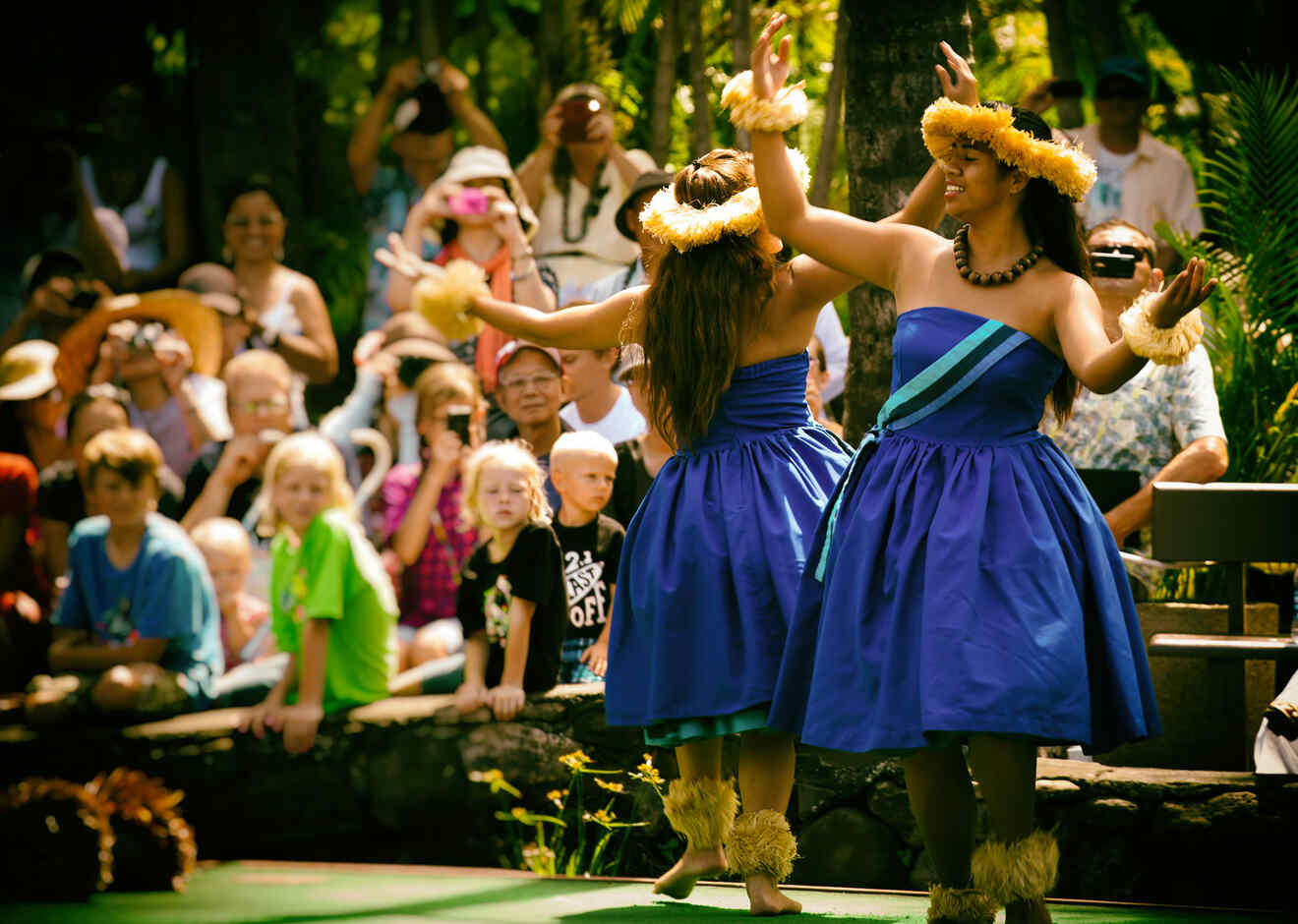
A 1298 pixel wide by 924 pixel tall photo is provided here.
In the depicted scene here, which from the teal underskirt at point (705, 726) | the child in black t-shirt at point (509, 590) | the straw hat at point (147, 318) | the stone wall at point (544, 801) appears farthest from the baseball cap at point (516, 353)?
the teal underskirt at point (705, 726)

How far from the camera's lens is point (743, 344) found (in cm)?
393

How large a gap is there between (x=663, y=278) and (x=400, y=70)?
185 inches

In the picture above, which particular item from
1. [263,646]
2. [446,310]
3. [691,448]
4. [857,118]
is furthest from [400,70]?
[691,448]

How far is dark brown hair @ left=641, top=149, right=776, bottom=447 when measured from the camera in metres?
3.90

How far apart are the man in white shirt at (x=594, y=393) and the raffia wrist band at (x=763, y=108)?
2.60 meters

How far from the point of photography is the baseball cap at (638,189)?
6527mm

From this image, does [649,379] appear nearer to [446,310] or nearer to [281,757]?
[446,310]

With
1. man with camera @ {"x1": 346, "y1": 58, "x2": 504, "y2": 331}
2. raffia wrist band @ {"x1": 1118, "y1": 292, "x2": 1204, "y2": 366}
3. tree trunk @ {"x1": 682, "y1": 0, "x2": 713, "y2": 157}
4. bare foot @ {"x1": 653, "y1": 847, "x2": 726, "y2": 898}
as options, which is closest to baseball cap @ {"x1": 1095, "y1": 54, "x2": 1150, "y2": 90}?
tree trunk @ {"x1": 682, "y1": 0, "x2": 713, "y2": 157}

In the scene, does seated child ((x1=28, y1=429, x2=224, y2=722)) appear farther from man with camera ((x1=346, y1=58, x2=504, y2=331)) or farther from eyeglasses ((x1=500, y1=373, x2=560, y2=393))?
man with camera ((x1=346, y1=58, x2=504, y2=331))

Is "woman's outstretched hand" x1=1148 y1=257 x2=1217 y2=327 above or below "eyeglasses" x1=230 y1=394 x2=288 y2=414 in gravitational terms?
below

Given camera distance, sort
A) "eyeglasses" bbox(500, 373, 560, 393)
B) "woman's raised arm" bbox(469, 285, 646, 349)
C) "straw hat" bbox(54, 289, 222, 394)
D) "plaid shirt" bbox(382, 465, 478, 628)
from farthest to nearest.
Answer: "straw hat" bbox(54, 289, 222, 394) < "plaid shirt" bbox(382, 465, 478, 628) < "eyeglasses" bbox(500, 373, 560, 393) < "woman's raised arm" bbox(469, 285, 646, 349)

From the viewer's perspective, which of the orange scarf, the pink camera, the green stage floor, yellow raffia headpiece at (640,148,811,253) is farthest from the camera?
the pink camera

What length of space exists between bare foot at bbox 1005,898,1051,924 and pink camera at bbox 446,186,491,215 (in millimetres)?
4211

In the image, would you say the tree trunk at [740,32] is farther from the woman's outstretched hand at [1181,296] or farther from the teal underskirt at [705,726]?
the woman's outstretched hand at [1181,296]
